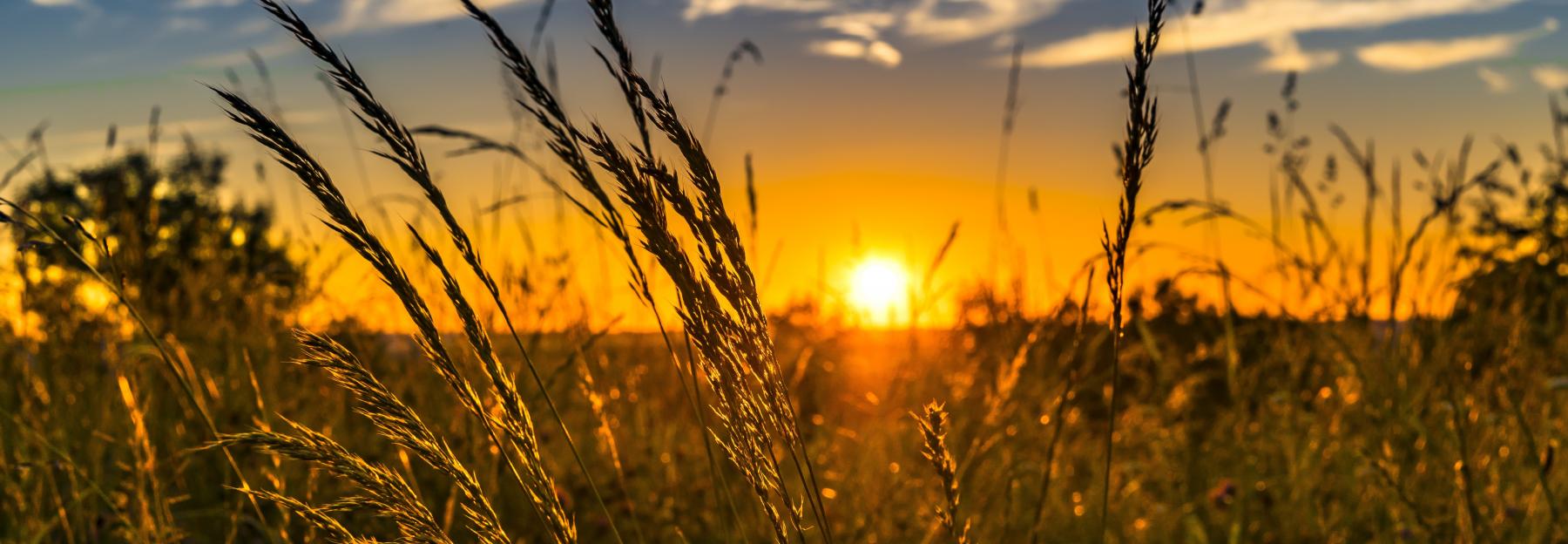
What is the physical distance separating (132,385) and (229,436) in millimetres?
1674

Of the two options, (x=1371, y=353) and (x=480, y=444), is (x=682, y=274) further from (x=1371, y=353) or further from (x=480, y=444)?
(x=1371, y=353)

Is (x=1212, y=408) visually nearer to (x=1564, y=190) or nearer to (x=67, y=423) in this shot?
(x=1564, y=190)

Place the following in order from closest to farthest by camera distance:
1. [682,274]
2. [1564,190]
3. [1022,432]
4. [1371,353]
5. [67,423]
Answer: [682,274]
[1564,190]
[1371,353]
[67,423]
[1022,432]

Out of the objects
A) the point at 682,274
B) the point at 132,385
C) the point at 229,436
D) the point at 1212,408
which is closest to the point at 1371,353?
the point at 682,274

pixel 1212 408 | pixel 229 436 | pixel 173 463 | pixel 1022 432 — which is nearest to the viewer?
pixel 229 436

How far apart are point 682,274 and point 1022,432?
325cm

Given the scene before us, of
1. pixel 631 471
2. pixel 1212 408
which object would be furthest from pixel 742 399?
pixel 1212 408

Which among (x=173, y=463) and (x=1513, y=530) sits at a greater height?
(x=173, y=463)

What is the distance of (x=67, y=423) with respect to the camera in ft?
12.3

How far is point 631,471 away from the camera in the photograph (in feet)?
11.3

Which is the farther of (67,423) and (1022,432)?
(1022,432)

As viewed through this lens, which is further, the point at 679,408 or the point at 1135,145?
the point at 679,408

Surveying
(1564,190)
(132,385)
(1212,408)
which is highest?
(1564,190)

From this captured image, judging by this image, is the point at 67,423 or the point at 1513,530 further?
the point at 67,423
